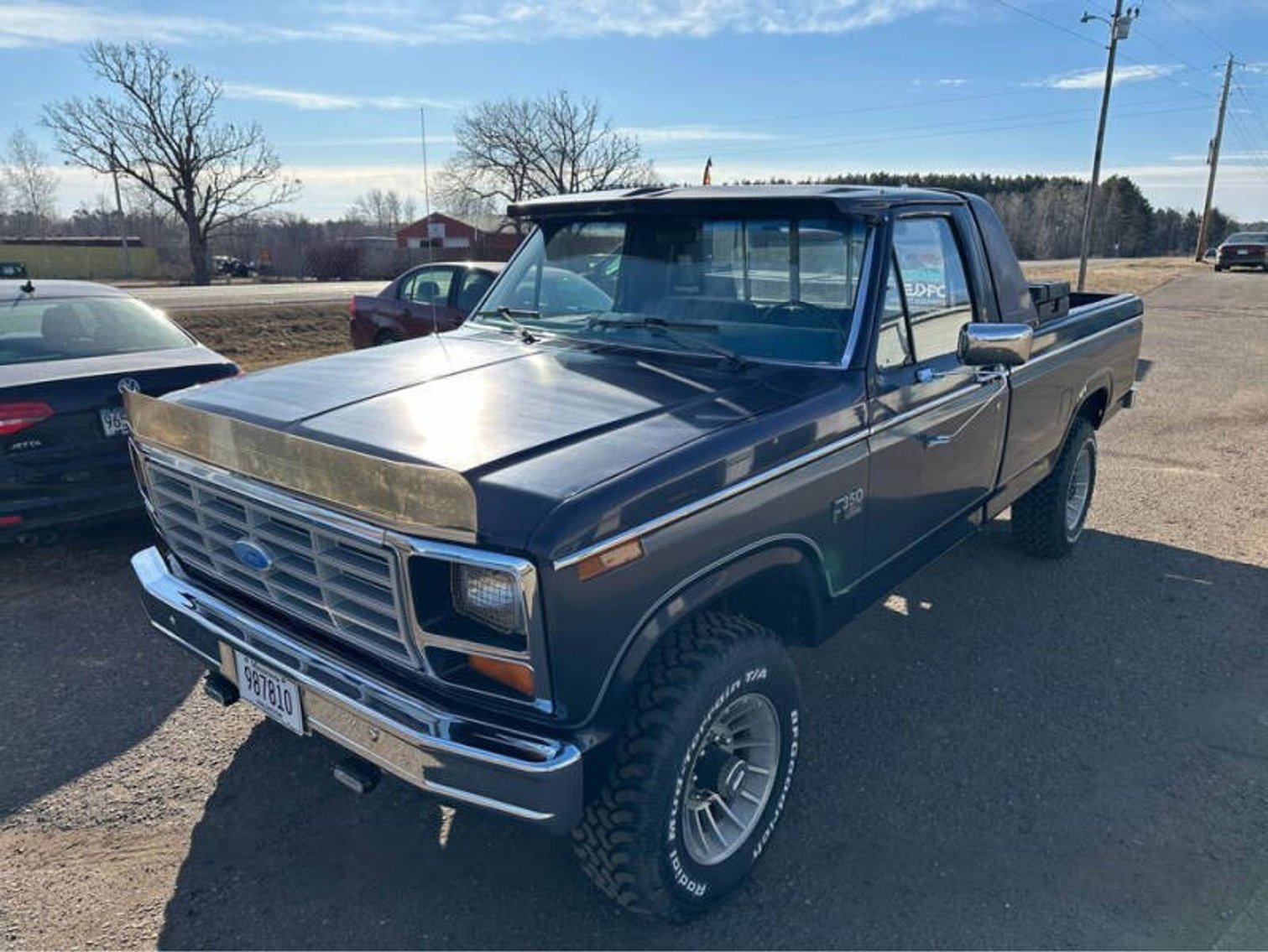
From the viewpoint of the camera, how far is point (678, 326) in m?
3.34

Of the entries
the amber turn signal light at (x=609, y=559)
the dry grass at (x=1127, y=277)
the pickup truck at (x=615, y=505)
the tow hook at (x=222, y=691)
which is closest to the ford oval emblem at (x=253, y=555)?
the pickup truck at (x=615, y=505)

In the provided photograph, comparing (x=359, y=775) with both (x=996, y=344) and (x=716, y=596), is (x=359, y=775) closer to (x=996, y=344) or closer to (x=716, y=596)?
(x=716, y=596)

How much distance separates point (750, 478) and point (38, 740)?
3050 millimetres

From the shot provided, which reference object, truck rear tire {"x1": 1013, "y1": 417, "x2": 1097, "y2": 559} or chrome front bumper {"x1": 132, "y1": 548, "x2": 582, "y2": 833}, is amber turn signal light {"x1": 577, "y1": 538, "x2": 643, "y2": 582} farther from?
truck rear tire {"x1": 1013, "y1": 417, "x2": 1097, "y2": 559}

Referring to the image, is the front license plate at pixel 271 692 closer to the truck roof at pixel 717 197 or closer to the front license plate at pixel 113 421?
the truck roof at pixel 717 197

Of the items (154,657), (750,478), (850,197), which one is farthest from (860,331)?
(154,657)

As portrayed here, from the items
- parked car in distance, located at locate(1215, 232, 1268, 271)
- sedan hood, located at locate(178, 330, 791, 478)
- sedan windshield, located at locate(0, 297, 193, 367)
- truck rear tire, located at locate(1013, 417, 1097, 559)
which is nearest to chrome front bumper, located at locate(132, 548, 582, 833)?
sedan hood, located at locate(178, 330, 791, 478)

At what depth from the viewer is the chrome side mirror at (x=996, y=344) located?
122 inches

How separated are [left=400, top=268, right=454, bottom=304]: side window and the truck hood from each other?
737cm

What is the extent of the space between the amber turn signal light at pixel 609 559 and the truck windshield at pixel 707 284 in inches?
47.9

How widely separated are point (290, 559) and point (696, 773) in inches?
52.8

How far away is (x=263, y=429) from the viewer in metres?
2.41

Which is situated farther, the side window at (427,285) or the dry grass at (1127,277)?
the dry grass at (1127,277)

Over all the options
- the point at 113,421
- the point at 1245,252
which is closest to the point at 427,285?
the point at 113,421
